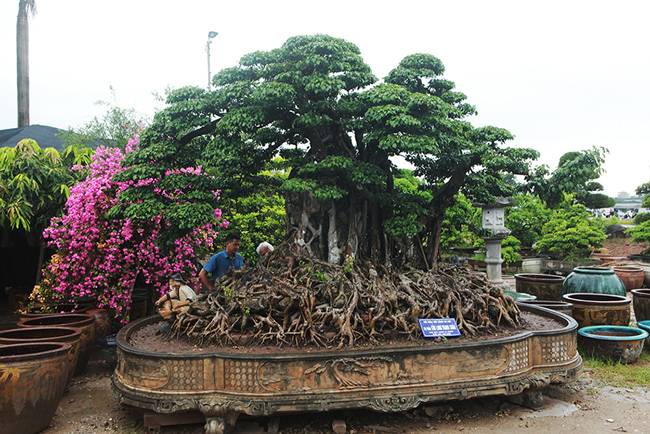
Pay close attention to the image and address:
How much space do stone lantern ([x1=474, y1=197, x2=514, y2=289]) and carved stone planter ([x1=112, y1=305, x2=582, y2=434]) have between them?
7358 millimetres

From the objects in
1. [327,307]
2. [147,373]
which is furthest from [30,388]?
[327,307]

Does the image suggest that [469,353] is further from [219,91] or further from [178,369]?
[219,91]

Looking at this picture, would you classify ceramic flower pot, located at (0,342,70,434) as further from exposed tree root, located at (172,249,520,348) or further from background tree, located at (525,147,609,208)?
background tree, located at (525,147,609,208)

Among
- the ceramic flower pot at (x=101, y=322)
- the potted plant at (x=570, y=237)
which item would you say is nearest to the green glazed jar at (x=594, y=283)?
the ceramic flower pot at (x=101, y=322)

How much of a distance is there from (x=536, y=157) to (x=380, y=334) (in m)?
3.83

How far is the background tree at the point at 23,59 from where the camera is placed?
16.4m

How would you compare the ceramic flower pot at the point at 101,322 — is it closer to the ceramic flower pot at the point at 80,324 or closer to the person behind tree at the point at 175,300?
the ceramic flower pot at the point at 80,324

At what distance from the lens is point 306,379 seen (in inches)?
185

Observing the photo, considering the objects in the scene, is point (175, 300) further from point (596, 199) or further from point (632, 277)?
point (596, 199)

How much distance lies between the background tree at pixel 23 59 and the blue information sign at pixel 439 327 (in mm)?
17078

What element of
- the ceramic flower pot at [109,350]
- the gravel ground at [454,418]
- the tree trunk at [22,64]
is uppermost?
the tree trunk at [22,64]

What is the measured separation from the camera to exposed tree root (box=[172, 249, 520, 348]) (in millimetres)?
5352

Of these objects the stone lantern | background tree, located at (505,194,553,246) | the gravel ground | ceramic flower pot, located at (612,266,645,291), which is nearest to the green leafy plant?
background tree, located at (505,194,553,246)

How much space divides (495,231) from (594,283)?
3.83m
